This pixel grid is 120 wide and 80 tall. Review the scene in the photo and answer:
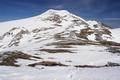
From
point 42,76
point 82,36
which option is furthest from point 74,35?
point 42,76

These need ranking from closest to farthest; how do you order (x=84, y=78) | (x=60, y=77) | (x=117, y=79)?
(x=117, y=79), (x=84, y=78), (x=60, y=77)

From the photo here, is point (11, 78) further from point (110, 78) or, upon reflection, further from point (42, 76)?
point (110, 78)

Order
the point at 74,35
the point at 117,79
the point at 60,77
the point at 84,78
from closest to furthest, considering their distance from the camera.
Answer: the point at 117,79 → the point at 84,78 → the point at 60,77 → the point at 74,35

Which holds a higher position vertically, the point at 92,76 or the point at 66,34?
the point at 66,34

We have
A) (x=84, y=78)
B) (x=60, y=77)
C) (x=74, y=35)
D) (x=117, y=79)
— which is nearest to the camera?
(x=117, y=79)

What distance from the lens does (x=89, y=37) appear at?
19875 cm

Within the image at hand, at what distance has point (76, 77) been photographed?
1922 centimetres

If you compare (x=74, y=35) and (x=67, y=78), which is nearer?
(x=67, y=78)

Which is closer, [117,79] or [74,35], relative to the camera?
[117,79]

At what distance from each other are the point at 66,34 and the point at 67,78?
17984 centimetres

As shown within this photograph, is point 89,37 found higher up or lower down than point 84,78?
higher up

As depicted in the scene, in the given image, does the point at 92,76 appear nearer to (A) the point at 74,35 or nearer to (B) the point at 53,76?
(B) the point at 53,76

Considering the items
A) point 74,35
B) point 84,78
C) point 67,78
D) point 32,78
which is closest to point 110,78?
point 84,78

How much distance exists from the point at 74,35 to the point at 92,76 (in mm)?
177775
